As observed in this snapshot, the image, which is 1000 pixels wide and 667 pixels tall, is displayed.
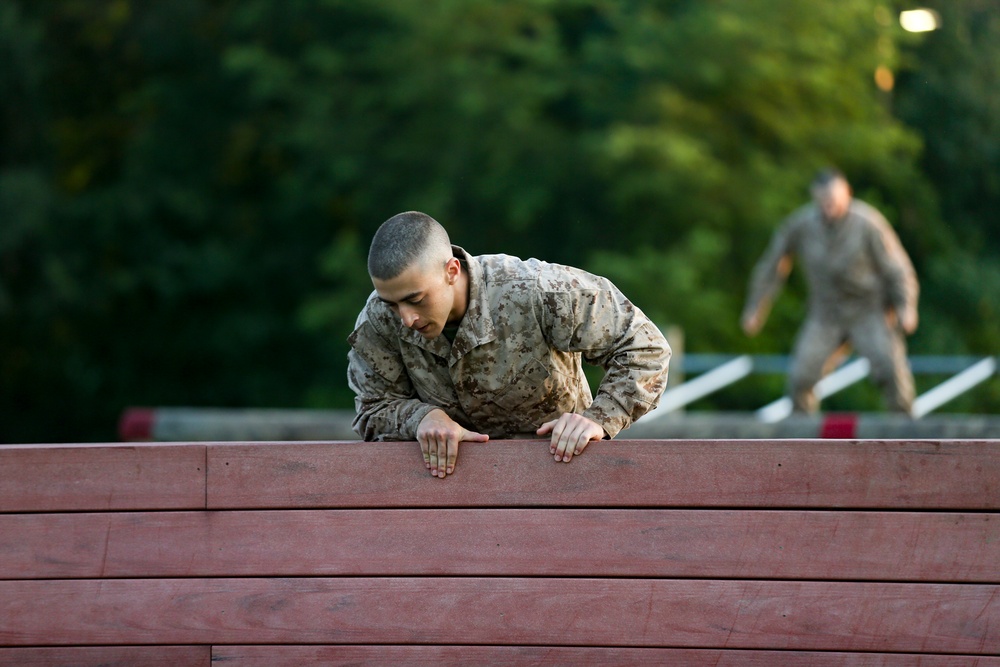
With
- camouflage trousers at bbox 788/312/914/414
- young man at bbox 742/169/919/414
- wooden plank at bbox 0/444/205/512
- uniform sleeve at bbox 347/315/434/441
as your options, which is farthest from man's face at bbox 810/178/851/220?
wooden plank at bbox 0/444/205/512

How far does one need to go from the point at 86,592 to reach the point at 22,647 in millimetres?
222

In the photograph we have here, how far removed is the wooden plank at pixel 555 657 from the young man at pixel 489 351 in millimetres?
455

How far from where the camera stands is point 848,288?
29.5 feet

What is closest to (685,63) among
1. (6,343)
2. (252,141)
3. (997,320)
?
(997,320)

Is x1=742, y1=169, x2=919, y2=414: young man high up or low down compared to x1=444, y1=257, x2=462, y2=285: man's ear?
down

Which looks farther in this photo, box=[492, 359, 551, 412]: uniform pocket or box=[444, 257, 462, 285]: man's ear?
box=[492, 359, 551, 412]: uniform pocket

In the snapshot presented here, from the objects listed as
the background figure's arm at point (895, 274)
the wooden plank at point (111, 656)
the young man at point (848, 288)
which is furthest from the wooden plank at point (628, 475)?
the background figure's arm at point (895, 274)

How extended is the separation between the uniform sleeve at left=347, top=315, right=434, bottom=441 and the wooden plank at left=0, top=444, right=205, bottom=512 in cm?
47

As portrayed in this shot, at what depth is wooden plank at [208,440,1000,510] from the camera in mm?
3154

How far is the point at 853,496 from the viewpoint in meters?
3.18

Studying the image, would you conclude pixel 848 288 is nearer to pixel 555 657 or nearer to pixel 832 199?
pixel 832 199

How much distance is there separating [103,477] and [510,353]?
110 cm

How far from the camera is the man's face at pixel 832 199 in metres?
8.76

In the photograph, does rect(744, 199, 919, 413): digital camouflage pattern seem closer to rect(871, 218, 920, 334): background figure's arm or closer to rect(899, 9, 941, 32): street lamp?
rect(871, 218, 920, 334): background figure's arm
